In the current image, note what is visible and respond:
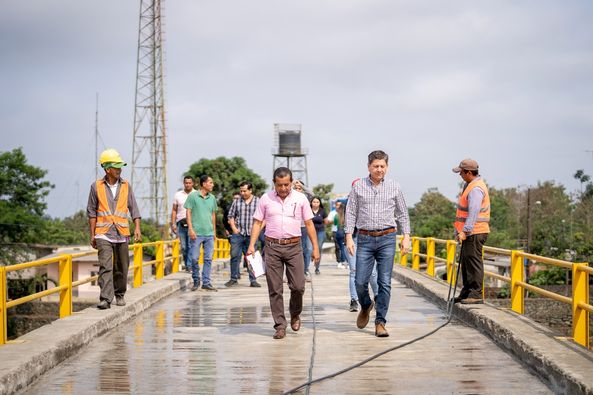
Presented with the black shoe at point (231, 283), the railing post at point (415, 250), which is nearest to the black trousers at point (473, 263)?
the black shoe at point (231, 283)

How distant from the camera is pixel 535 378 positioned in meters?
7.03

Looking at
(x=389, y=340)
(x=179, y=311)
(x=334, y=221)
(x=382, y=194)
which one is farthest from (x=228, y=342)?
(x=334, y=221)

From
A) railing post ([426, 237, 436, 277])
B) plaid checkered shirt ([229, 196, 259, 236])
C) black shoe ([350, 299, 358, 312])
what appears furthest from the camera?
railing post ([426, 237, 436, 277])

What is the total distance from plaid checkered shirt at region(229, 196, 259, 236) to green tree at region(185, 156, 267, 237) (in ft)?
200

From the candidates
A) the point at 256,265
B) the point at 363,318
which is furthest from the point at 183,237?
the point at 363,318

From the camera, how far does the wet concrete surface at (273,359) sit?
22.1 feet

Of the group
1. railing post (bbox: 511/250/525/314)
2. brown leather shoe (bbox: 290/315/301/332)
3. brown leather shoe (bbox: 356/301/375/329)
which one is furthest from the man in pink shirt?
railing post (bbox: 511/250/525/314)

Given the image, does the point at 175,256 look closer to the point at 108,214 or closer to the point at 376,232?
the point at 108,214

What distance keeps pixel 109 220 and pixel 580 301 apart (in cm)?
570

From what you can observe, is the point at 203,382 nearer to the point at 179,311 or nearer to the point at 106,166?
the point at 106,166

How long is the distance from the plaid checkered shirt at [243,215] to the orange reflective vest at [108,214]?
16.7 ft

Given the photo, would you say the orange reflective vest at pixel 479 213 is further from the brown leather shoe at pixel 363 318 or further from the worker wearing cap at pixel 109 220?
the worker wearing cap at pixel 109 220

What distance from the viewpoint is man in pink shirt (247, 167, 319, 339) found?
30.9 ft

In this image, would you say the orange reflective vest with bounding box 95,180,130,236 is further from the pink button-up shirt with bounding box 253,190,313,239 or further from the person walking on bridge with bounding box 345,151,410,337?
the person walking on bridge with bounding box 345,151,410,337
